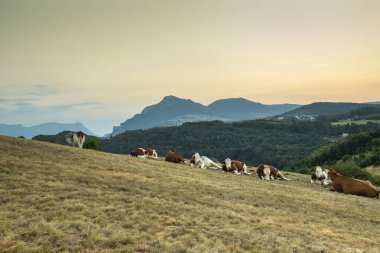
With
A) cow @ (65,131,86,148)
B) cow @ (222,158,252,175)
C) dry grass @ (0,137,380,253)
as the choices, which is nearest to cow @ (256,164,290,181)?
cow @ (222,158,252,175)

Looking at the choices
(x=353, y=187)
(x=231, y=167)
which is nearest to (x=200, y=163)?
(x=231, y=167)

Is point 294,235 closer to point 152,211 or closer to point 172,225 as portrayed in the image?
point 172,225

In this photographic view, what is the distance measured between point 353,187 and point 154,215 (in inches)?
696

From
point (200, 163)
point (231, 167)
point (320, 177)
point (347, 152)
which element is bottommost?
point (347, 152)

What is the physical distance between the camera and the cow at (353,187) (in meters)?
24.2

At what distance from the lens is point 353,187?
2456 cm

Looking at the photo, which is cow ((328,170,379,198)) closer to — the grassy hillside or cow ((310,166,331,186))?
cow ((310,166,331,186))

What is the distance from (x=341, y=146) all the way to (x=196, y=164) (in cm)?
9604

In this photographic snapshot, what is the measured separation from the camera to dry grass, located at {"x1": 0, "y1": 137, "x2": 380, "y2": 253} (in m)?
9.81

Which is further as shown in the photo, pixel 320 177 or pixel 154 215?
pixel 320 177

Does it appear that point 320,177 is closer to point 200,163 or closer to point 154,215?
point 200,163

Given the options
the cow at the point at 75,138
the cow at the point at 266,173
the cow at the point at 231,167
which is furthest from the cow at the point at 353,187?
the cow at the point at 75,138

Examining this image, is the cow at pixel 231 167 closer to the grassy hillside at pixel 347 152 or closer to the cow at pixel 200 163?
the cow at pixel 200 163

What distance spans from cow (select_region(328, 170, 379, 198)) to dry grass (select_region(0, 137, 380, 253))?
14.6ft
